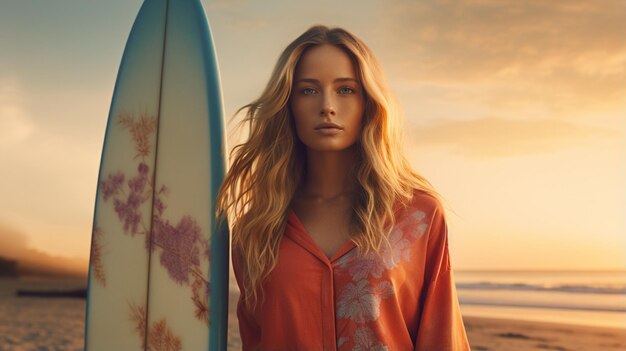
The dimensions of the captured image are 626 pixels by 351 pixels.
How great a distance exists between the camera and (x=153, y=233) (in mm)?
2252

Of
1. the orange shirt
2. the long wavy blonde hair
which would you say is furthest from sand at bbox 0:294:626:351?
the orange shirt

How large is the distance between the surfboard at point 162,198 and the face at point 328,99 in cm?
45

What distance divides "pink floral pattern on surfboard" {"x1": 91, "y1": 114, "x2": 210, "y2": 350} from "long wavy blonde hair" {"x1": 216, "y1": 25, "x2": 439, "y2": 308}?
21 centimetres

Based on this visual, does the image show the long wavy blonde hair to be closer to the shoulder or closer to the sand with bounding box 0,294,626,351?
the shoulder

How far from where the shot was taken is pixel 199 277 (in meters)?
2.10

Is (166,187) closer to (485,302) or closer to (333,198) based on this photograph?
(333,198)

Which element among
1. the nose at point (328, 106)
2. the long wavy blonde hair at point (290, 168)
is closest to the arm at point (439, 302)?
the long wavy blonde hair at point (290, 168)

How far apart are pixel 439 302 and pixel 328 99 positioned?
645mm

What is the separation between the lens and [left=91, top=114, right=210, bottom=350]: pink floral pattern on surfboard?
2109 millimetres

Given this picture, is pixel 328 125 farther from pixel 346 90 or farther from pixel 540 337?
pixel 540 337

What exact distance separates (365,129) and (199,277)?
2.50ft

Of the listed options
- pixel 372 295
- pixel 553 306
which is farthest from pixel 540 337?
pixel 372 295

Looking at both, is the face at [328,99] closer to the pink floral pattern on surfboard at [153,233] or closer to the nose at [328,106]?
the nose at [328,106]

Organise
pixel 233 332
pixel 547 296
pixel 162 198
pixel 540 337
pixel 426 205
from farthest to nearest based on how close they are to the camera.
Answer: pixel 547 296 < pixel 540 337 < pixel 233 332 < pixel 162 198 < pixel 426 205
